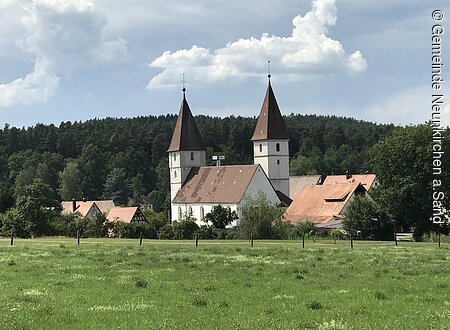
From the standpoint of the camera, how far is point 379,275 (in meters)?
22.0

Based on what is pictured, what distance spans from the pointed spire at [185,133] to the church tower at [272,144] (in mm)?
9223

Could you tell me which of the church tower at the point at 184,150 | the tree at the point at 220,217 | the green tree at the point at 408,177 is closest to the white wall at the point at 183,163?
the church tower at the point at 184,150

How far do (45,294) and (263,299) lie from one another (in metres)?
5.81

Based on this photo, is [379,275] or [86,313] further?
[379,275]

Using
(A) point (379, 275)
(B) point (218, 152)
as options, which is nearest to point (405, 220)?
(A) point (379, 275)

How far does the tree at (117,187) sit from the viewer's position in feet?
524

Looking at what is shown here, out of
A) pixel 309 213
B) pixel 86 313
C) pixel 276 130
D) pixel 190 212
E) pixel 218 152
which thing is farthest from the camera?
pixel 218 152

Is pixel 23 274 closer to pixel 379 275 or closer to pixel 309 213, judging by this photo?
pixel 379 275

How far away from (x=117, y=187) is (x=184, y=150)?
63.8 metres

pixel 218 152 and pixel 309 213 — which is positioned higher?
pixel 218 152

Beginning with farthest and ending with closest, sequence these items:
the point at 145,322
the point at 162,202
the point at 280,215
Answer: the point at 162,202 < the point at 280,215 < the point at 145,322

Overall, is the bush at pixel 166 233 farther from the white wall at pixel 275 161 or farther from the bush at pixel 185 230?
the white wall at pixel 275 161

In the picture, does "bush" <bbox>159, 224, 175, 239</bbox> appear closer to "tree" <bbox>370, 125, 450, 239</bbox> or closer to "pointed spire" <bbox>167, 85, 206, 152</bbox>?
"tree" <bbox>370, 125, 450, 239</bbox>

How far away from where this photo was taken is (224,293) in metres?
17.9
